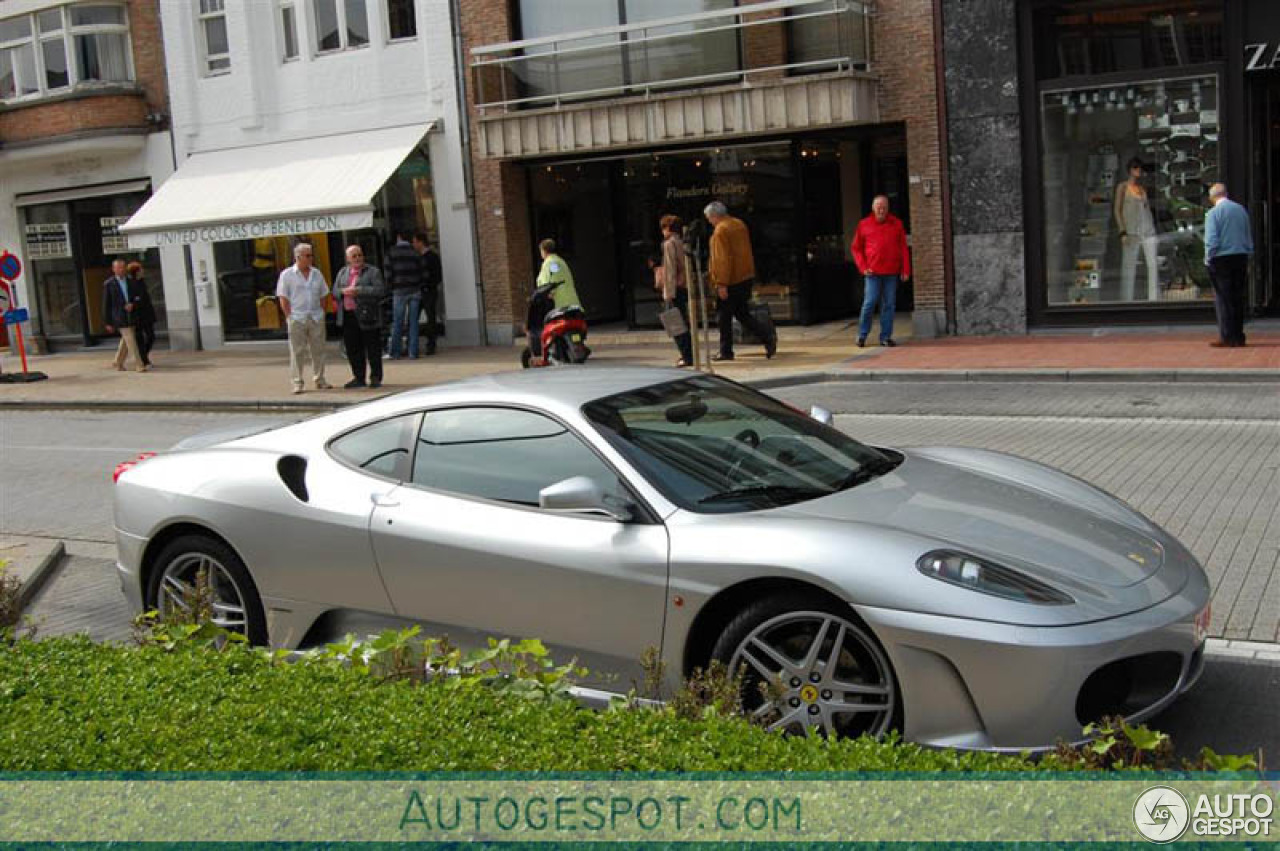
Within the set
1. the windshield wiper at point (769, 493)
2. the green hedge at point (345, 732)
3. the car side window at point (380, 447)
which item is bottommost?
the green hedge at point (345, 732)

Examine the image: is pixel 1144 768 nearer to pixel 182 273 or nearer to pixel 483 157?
pixel 483 157

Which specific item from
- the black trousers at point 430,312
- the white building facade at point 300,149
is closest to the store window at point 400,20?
the white building facade at point 300,149

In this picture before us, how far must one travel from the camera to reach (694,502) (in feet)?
16.6

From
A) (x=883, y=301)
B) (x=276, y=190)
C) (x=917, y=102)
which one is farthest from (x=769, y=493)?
(x=276, y=190)

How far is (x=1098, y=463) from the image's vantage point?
393 inches

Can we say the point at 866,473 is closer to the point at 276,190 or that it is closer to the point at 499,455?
the point at 499,455

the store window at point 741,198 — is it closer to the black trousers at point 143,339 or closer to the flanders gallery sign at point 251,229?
the flanders gallery sign at point 251,229

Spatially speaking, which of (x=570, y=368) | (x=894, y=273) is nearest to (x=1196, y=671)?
(x=570, y=368)

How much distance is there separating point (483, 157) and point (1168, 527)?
54.3 ft

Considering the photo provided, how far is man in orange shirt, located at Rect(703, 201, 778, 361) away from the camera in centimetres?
1795

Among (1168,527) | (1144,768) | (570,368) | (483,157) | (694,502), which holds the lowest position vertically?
(1168,527)

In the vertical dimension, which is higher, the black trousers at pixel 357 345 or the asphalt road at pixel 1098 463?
the black trousers at pixel 357 345

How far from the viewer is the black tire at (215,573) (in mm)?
5957

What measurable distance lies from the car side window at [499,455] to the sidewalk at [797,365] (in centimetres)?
985
